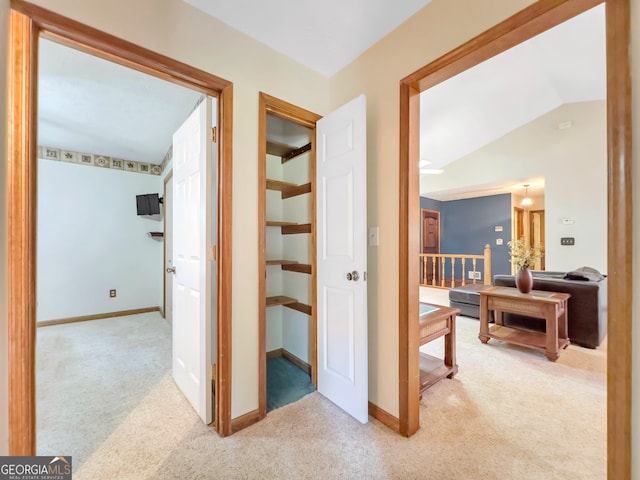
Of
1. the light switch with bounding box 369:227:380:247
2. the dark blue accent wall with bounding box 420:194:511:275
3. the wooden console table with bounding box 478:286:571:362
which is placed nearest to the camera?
the light switch with bounding box 369:227:380:247

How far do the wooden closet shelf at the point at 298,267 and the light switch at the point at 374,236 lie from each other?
69 centimetres

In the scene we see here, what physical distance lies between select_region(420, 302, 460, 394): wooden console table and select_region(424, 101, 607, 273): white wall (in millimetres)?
3945

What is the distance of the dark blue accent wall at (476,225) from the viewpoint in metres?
6.65

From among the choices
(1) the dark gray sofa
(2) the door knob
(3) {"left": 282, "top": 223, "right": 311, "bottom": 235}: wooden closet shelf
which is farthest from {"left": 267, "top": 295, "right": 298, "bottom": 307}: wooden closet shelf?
(1) the dark gray sofa

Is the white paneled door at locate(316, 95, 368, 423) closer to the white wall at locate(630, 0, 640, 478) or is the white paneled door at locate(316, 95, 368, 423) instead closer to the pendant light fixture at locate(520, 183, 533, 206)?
the white wall at locate(630, 0, 640, 478)

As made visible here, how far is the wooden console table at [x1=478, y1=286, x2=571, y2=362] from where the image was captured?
2.57 metres

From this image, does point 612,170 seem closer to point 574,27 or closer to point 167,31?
point 167,31

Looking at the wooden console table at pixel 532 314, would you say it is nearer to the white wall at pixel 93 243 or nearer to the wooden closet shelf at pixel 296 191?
the wooden closet shelf at pixel 296 191

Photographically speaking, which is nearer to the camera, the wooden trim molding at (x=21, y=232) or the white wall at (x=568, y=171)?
the wooden trim molding at (x=21, y=232)

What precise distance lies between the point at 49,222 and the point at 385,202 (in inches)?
178

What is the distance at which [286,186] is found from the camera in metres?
2.44

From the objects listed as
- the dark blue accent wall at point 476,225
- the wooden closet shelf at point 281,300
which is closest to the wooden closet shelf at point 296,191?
the wooden closet shelf at point 281,300

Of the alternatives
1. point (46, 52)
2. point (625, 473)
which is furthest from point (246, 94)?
point (625, 473)

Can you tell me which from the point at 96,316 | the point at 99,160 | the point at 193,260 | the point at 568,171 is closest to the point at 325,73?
the point at 193,260
